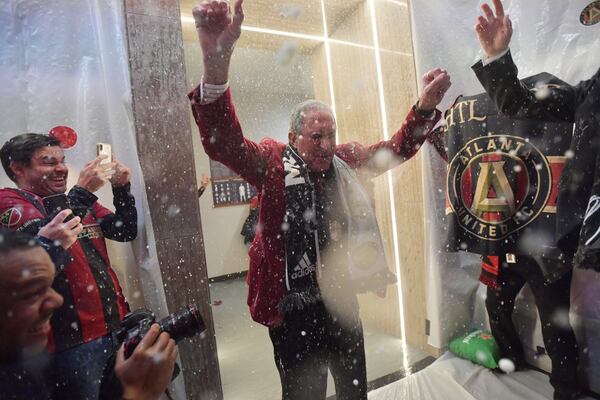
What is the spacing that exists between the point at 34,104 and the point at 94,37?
1.13 ft

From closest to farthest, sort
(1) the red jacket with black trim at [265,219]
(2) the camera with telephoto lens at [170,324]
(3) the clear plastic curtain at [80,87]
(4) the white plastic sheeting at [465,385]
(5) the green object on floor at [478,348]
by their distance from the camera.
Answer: (2) the camera with telephoto lens at [170,324]
(1) the red jacket with black trim at [265,219]
(3) the clear plastic curtain at [80,87]
(4) the white plastic sheeting at [465,385]
(5) the green object on floor at [478,348]

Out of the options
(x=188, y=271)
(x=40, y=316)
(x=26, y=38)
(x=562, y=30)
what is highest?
(x=26, y=38)

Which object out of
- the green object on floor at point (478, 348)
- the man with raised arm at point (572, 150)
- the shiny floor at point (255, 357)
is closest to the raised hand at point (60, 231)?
the shiny floor at point (255, 357)

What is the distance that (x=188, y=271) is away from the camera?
1.46 m

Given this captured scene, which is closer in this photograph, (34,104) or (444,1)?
(34,104)

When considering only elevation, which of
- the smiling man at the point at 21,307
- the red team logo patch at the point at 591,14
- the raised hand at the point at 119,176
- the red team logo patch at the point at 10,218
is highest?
the red team logo patch at the point at 591,14

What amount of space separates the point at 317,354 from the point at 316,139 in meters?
0.72

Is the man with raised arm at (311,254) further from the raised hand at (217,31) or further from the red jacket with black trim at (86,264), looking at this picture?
the red jacket with black trim at (86,264)

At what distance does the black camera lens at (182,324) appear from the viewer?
0.62m

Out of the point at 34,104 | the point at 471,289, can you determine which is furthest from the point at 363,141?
the point at 34,104

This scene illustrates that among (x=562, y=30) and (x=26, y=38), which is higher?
(x=26, y=38)

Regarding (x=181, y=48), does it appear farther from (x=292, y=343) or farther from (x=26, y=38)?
(x=292, y=343)

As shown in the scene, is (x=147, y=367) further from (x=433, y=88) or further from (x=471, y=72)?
(x=471, y=72)

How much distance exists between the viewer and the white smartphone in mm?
1230
